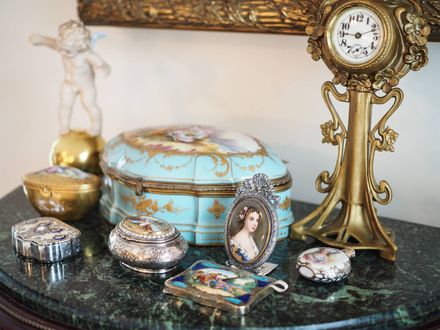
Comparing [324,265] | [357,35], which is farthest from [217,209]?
[357,35]

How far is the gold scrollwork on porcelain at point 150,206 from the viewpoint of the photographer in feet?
3.36

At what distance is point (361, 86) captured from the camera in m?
0.95

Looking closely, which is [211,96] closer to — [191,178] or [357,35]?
[191,178]

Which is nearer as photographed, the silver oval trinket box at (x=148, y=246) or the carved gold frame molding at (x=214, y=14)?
the silver oval trinket box at (x=148, y=246)

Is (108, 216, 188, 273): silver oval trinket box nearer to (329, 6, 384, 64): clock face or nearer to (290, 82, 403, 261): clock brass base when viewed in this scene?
(290, 82, 403, 261): clock brass base

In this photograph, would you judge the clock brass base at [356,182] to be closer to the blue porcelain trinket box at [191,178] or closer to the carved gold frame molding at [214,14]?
the blue porcelain trinket box at [191,178]

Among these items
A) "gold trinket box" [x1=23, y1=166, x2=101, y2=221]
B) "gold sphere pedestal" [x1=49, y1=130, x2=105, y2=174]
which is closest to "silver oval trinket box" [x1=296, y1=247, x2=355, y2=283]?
"gold trinket box" [x1=23, y1=166, x2=101, y2=221]

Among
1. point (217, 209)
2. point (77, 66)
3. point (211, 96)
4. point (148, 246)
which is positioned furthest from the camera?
point (211, 96)

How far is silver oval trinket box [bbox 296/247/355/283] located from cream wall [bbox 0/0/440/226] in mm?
365

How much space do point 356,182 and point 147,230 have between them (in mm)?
360

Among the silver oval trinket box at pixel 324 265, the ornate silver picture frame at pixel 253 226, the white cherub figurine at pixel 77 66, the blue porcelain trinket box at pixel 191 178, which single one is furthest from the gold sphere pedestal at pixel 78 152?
the silver oval trinket box at pixel 324 265

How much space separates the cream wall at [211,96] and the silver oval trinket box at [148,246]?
48 centimetres

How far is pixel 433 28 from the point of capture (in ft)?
3.43

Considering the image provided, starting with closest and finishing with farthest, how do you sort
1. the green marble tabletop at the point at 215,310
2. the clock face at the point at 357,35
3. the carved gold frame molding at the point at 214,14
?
the green marble tabletop at the point at 215,310
the clock face at the point at 357,35
the carved gold frame molding at the point at 214,14
